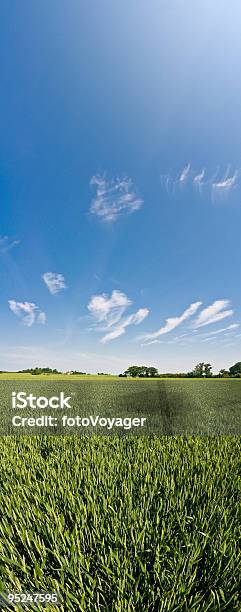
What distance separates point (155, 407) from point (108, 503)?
5883 mm

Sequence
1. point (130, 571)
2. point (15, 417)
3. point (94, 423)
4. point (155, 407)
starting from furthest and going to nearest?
1. point (155, 407)
2. point (15, 417)
3. point (94, 423)
4. point (130, 571)

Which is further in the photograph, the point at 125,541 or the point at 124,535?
the point at 124,535

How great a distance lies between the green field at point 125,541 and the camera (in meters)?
1.52

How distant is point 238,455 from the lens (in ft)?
12.1

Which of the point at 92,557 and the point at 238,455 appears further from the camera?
the point at 238,455

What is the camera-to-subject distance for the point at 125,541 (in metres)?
1.67

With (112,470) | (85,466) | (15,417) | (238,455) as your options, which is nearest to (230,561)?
(112,470)

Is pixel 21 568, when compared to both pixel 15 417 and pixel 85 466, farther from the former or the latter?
pixel 15 417

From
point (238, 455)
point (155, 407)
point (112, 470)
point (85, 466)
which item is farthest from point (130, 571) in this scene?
point (155, 407)

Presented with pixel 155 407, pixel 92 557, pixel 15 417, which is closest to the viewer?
pixel 92 557

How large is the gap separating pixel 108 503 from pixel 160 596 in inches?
30.0

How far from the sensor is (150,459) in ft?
11.0

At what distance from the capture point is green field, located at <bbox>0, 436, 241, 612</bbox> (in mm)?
1516

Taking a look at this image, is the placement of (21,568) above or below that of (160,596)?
above
